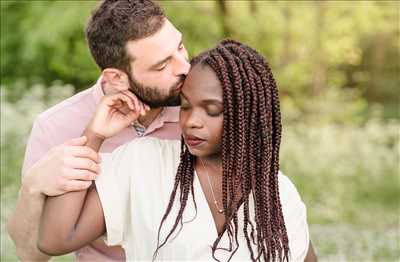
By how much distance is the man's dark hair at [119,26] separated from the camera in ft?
9.76

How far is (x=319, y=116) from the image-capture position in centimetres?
1266

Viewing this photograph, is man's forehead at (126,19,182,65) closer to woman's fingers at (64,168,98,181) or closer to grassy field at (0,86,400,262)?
woman's fingers at (64,168,98,181)

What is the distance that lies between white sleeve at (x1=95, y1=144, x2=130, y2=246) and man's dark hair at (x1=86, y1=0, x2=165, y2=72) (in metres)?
0.58

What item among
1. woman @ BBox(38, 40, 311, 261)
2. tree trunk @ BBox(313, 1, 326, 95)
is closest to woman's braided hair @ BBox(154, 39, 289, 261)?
woman @ BBox(38, 40, 311, 261)

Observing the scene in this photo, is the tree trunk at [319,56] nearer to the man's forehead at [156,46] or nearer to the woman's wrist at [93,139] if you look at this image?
the man's forehead at [156,46]

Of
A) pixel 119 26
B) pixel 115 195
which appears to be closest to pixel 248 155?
pixel 115 195

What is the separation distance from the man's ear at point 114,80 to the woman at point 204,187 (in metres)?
0.51

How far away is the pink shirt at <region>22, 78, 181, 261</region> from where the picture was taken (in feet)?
10.2

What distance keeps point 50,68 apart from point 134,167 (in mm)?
8383

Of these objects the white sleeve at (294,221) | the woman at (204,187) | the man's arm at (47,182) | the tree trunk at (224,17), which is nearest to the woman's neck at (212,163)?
the woman at (204,187)

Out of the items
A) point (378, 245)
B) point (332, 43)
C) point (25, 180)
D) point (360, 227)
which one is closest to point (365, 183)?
point (360, 227)

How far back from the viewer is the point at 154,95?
9.77 ft

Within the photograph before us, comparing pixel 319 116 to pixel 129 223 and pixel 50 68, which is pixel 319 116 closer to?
pixel 50 68

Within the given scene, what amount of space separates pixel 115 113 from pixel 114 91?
263 mm
